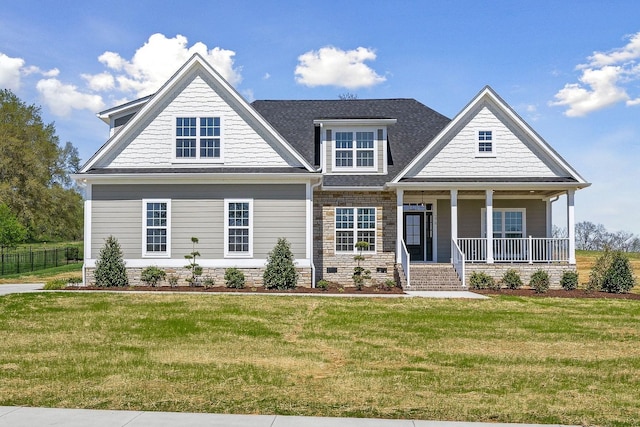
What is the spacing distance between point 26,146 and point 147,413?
43.7m

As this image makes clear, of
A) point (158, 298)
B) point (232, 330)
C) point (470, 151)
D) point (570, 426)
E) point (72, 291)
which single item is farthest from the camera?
point (470, 151)

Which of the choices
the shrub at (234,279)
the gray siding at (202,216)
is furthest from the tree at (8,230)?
the shrub at (234,279)

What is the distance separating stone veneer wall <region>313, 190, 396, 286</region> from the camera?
22.2 meters

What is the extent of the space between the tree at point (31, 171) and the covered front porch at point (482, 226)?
31637 mm

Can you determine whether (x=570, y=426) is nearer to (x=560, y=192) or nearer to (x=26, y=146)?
(x=560, y=192)

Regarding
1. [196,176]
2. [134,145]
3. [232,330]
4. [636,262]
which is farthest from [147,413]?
[636,262]

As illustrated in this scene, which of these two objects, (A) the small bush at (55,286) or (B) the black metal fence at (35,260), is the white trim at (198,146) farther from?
(B) the black metal fence at (35,260)

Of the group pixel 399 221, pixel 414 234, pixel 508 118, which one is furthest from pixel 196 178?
pixel 508 118

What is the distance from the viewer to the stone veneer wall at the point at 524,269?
2097 cm

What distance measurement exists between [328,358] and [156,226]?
1277cm

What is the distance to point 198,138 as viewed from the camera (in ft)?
67.8

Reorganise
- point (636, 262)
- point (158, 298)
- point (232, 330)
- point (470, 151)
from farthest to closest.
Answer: point (636, 262) → point (470, 151) → point (158, 298) → point (232, 330)

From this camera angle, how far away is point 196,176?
19984 mm

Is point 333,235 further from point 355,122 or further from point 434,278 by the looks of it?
point 355,122
